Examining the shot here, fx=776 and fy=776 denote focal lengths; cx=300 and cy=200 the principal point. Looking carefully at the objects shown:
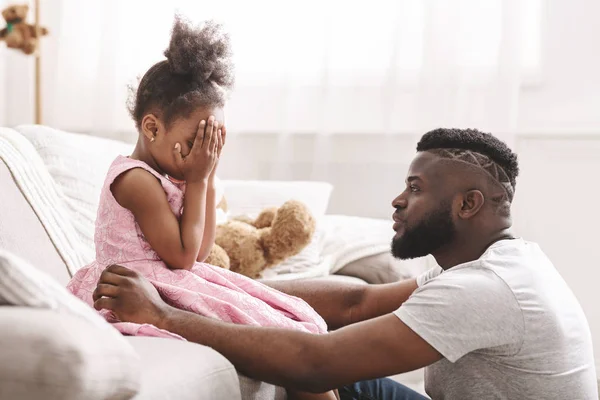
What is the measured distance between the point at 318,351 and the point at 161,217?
386mm

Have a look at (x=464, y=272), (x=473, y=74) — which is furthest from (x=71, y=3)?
(x=464, y=272)

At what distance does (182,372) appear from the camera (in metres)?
1.03

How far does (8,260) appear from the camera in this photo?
887 mm

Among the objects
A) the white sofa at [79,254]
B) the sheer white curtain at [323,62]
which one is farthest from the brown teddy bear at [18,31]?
the white sofa at [79,254]

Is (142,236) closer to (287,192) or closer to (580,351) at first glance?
(580,351)

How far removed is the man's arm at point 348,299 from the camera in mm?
1808

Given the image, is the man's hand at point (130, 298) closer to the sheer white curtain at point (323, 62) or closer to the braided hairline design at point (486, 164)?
the braided hairline design at point (486, 164)

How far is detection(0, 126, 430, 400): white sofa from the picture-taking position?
82 centimetres

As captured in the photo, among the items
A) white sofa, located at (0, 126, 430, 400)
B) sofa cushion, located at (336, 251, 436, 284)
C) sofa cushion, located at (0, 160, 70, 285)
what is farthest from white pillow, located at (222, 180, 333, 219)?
sofa cushion, located at (0, 160, 70, 285)

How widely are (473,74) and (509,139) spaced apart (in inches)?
11.4

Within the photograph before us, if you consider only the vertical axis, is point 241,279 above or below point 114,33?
below

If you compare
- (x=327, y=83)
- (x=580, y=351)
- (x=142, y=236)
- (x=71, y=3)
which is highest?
(x=71, y=3)

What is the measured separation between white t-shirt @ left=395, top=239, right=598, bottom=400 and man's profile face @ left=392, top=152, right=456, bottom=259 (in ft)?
0.37

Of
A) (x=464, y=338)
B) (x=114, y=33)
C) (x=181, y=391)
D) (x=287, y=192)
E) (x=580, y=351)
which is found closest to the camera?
(x=181, y=391)
